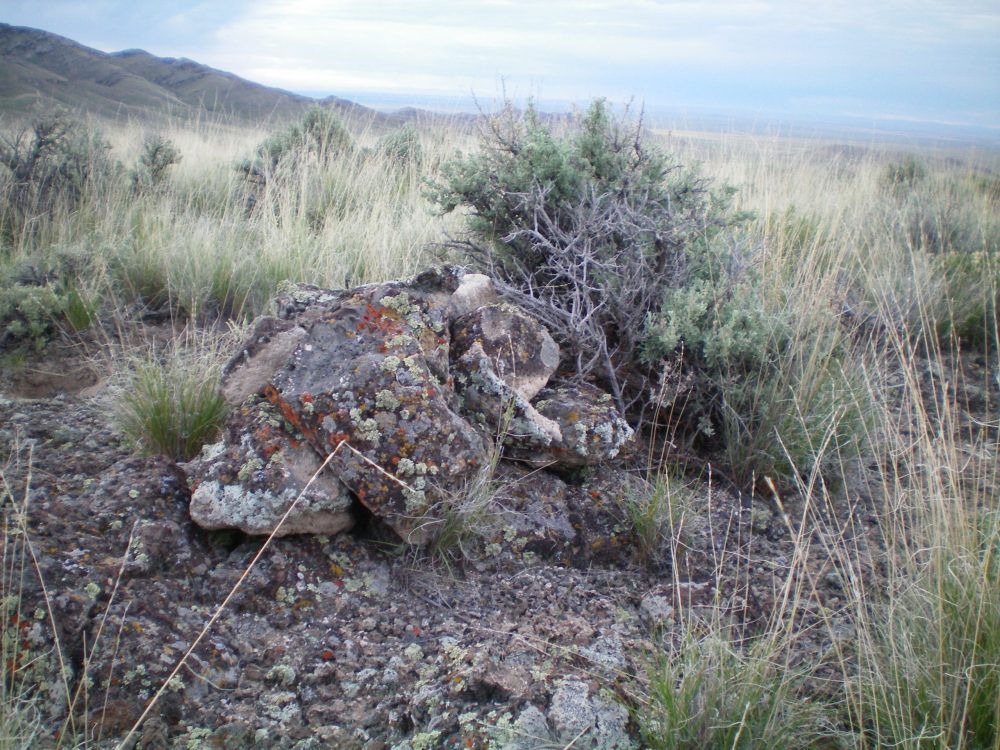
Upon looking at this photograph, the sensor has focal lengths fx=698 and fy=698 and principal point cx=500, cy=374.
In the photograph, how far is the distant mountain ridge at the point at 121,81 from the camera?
25.9 metres

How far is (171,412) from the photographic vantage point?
256cm

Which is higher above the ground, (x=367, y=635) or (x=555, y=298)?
(x=555, y=298)

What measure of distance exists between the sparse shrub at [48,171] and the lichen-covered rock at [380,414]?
12.5 feet

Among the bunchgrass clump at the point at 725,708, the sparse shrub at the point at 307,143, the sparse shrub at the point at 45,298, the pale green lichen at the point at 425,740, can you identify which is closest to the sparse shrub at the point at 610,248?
the bunchgrass clump at the point at 725,708

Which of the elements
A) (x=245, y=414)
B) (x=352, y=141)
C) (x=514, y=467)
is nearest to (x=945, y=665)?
(x=514, y=467)

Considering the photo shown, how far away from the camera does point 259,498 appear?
212cm

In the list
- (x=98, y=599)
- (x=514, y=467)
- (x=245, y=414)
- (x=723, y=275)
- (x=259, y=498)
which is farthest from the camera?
(x=723, y=275)

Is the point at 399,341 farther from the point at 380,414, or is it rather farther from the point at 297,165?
the point at 297,165

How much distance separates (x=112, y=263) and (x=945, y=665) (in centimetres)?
446

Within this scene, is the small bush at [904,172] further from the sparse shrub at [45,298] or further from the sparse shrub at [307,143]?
the sparse shrub at [45,298]

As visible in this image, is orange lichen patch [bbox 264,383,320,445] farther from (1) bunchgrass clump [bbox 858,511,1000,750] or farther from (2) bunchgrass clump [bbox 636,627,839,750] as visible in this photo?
(1) bunchgrass clump [bbox 858,511,1000,750]

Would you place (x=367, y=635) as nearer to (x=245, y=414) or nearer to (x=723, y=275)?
(x=245, y=414)

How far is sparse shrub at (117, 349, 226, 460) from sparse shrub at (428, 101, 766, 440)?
131 cm

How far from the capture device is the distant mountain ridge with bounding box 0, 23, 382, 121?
25.9 m
